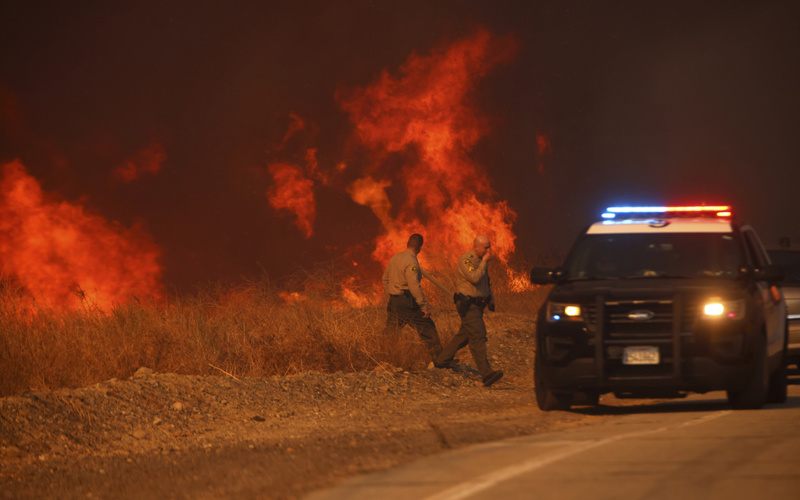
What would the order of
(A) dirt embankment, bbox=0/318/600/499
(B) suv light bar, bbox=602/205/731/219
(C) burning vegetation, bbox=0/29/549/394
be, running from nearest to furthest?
(A) dirt embankment, bbox=0/318/600/499
(B) suv light bar, bbox=602/205/731/219
(C) burning vegetation, bbox=0/29/549/394

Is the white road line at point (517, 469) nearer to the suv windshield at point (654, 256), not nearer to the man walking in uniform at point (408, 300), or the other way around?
the suv windshield at point (654, 256)

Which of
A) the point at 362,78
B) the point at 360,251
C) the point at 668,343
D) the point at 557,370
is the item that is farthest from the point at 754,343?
the point at 362,78

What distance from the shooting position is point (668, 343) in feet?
32.1

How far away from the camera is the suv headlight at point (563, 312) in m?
10.0

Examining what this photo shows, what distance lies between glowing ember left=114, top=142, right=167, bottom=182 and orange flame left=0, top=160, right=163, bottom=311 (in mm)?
2278

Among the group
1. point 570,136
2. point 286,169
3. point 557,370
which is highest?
point 570,136

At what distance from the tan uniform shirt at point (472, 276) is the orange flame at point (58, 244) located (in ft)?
45.8

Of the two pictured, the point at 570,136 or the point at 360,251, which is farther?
the point at 570,136

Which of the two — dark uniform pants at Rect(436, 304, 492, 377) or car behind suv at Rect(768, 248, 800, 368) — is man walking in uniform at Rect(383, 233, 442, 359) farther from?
car behind suv at Rect(768, 248, 800, 368)

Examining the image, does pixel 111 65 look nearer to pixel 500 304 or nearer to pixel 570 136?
pixel 500 304

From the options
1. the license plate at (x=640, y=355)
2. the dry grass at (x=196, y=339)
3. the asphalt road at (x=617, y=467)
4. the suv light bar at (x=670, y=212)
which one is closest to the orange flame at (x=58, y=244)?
the dry grass at (x=196, y=339)

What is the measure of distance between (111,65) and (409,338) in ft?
61.9

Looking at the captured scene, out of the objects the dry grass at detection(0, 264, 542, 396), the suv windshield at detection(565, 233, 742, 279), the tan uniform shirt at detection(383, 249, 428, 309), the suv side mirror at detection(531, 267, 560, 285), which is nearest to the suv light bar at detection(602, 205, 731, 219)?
the suv windshield at detection(565, 233, 742, 279)

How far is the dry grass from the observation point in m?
12.7
